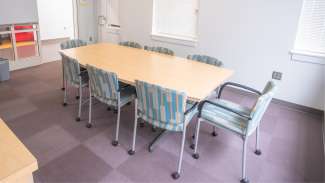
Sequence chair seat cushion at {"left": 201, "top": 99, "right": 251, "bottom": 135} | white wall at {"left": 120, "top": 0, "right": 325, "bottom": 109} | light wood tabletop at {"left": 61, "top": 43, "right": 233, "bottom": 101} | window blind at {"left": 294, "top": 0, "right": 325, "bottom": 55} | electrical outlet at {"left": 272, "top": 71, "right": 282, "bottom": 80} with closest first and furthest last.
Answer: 1. chair seat cushion at {"left": 201, "top": 99, "right": 251, "bottom": 135}
2. light wood tabletop at {"left": 61, "top": 43, "right": 233, "bottom": 101}
3. window blind at {"left": 294, "top": 0, "right": 325, "bottom": 55}
4. white wall at {"left": 120, "top": 0, "right": 325, "bottom": 109}
5. electrical outlet at {"left": 272, "top": 71, "right": 282, "bottom": 80}

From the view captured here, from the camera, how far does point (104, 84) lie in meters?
2.29

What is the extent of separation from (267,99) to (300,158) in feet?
3.28

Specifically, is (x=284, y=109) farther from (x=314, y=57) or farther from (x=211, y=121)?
(x=211, y=121)

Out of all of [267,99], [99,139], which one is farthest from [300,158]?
[99,139]

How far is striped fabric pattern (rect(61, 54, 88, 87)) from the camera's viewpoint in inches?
105

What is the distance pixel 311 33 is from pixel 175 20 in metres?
2.24

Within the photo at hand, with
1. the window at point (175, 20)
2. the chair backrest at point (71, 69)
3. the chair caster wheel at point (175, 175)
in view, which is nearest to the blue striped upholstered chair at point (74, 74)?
the chair backrest at point (71, 69)

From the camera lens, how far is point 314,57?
3068 mm

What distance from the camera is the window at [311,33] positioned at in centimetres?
297

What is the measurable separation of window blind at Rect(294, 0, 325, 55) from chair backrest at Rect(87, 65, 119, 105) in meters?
2.65

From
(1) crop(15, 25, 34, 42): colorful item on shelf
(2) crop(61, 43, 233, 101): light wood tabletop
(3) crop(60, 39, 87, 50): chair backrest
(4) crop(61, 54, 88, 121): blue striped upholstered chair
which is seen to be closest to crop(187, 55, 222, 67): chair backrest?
(2) crop(61, 43, 233, 101): light wood tabletop

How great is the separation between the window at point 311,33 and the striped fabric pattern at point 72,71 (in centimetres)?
295

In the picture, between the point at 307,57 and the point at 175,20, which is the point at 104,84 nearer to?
the point at 175,20

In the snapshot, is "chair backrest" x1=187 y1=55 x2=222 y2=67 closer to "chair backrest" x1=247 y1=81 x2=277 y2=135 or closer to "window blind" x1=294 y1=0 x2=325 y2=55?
"chair backrest" x1=247 y1=81 x2=277 y2=135
